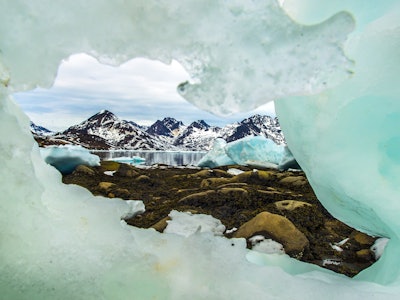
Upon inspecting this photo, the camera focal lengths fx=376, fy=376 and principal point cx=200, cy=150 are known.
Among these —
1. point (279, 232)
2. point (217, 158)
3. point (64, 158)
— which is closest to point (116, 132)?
point (217, 158)

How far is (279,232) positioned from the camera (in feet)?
15.6

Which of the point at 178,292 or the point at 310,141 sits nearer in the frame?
the point at 178,292

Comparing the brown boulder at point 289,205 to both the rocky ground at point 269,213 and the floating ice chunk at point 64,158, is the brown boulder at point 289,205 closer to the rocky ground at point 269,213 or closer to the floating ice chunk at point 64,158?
the rocky ground at point 269,213

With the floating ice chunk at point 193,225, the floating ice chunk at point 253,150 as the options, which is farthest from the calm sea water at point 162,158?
the floating ice chunk at point 193,225

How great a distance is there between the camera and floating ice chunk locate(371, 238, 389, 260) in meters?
4.71

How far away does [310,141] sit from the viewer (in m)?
2.42

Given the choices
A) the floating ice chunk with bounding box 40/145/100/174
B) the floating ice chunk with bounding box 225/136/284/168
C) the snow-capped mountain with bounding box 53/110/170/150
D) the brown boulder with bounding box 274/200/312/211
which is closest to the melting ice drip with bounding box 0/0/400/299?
the brown boulder with bounding box 274/200/312/211

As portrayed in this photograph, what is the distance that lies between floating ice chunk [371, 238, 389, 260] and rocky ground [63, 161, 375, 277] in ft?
0.28

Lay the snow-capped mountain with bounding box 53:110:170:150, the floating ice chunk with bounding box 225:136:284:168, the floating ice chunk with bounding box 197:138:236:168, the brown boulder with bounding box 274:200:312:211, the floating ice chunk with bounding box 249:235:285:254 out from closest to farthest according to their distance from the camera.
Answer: the floating ice chunk with bounding box 249:235:285:254, the brown boulder with bounding box 274:200:312:211, the floating ice chunk with bounding box 225:136:284:168, the floating ice chunk with bounding box 197:138:236:168, the snow-capped mountain with bounding box 53:110:170:150

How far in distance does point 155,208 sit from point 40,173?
555 cm

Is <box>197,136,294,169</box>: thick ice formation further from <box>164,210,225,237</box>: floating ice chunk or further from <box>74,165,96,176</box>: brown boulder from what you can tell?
<box>164,210,225,237</box>: floating ice chunk

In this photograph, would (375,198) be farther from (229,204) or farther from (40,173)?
(229,204)

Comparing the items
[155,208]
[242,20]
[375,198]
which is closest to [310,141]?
[375,198]

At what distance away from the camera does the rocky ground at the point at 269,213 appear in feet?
15.4
